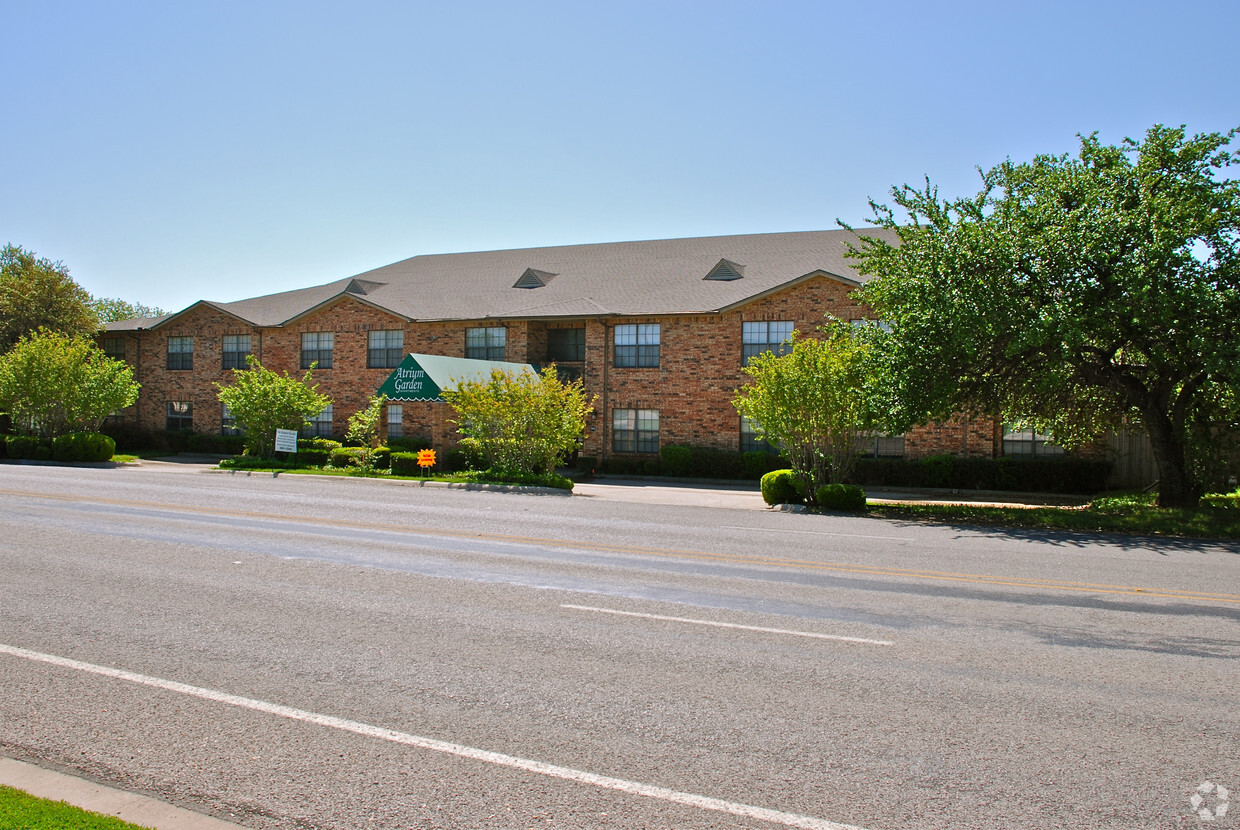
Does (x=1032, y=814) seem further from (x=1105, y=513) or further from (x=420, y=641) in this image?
(x=1105, y=513)

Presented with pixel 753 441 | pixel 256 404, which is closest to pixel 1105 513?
pixel 753 441

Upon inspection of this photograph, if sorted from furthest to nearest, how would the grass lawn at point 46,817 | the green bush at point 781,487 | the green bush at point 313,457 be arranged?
1. the green bush at point 313,457
2. the green bush at point 781,487
3. the grass lawn at point 46,817

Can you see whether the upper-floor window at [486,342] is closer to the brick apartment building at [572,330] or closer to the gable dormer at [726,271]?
the brick apartment building at [572,330]

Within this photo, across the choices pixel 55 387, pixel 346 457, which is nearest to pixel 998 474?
pixel 346 457

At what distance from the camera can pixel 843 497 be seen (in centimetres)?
2053

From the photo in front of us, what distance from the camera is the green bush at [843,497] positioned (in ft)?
67.3

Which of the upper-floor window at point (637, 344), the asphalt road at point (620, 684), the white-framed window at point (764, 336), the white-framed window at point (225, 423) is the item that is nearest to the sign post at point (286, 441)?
the white-framed window at point (225, 423)

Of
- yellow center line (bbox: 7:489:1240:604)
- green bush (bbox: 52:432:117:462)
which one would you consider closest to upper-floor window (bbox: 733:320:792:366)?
yellow center line (bbox: 7:489:1240:604)

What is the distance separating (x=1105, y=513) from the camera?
1883 cm

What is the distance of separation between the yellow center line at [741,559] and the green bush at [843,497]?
8635 mm

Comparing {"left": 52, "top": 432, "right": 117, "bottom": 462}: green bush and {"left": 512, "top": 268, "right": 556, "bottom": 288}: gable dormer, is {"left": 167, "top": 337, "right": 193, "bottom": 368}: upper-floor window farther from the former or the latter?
{"left": 512, "top": 268, "right": 556, "bottom": 288}: gable dormer

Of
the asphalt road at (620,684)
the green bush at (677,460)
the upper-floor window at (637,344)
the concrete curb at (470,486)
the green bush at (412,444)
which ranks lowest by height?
the asphalt road at (620,684)

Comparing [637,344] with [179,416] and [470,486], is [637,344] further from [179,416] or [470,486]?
[179,416]

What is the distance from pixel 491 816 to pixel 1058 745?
324 centimetres
